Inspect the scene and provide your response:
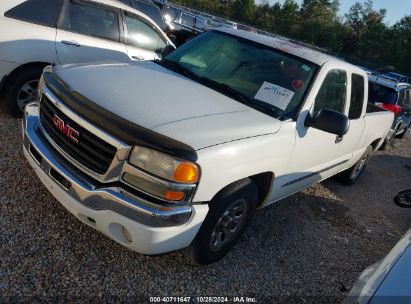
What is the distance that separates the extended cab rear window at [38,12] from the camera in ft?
15.0

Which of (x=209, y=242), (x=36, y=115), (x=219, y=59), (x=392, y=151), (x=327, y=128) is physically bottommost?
(x=392, y=151)

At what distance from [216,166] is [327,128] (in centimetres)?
129

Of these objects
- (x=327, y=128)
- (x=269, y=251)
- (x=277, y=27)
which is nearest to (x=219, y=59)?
(x=327, y=128)

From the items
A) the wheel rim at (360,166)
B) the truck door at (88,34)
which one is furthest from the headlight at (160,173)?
the wheel rim at (360,166)

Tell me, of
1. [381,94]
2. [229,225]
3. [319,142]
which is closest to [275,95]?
[319,142]

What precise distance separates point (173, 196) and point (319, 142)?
1900 millimetres

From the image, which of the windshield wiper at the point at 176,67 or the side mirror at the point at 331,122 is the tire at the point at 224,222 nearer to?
the side mirror at the point at 331,122

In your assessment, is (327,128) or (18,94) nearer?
(327,128)

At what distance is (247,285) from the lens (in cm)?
310

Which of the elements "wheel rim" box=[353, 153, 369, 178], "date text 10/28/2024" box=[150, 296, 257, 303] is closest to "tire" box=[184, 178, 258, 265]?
"date text 10/28/2024" box=[150, 296, 257, 303]

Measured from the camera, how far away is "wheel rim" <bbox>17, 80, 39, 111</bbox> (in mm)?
4719

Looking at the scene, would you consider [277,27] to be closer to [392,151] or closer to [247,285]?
[392,151]

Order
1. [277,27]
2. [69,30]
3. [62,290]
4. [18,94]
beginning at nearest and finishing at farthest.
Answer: [62,290] → [18,94] → [69,30] → [277,27]

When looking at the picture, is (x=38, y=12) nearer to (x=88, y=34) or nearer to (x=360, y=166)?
(x=88, y=34)
